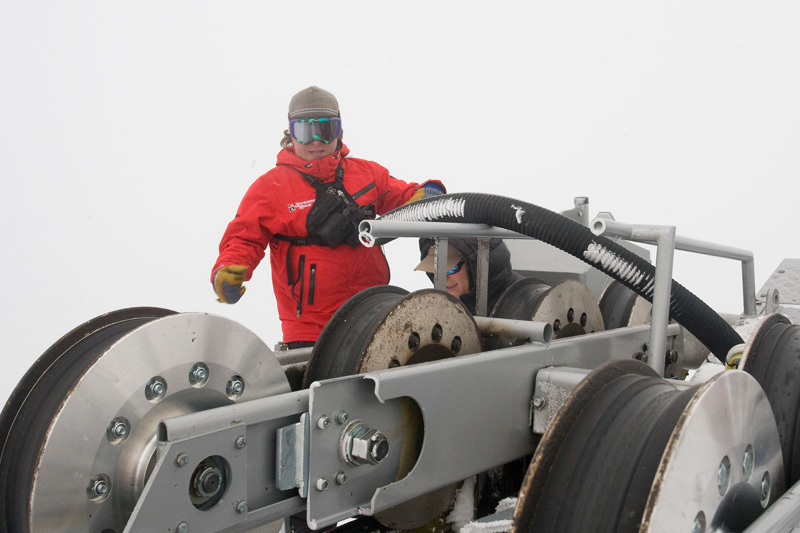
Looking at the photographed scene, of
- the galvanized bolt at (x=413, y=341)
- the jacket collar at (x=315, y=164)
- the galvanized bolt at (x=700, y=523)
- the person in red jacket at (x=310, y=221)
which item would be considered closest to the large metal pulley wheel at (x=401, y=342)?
the galvanized bolt at (x=413, y=341)

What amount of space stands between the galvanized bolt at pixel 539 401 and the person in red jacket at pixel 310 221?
4.46 ft

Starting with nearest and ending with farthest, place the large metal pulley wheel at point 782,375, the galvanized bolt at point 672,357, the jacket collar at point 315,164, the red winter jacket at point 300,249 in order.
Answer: the large metal pulley wheel at point 782,375 → the galvanized bolt at point 672,357 → the red winter jacket at point 300,249 → the jacket collar at point 315,164

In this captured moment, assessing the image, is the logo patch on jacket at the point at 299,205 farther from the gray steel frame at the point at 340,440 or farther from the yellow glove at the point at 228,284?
the gray steel frame at the point at 340,440

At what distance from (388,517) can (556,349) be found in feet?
2.07

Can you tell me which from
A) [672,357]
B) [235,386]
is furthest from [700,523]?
[672,357]

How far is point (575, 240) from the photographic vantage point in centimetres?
190

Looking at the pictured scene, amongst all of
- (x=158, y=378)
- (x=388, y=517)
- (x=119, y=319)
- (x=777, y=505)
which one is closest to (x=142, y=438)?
(x=158, y=378)

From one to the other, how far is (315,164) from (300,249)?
374 millimetres

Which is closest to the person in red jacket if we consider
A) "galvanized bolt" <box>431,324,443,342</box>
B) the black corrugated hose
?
the black corrugated hose

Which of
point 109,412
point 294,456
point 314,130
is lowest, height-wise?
point 294,456

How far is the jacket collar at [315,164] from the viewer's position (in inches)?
120

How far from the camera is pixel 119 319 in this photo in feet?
5.32

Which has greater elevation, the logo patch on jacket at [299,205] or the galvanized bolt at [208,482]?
the logo patch on jacket at [299,205]

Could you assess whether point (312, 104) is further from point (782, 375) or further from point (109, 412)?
point (782, 375)
